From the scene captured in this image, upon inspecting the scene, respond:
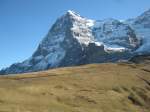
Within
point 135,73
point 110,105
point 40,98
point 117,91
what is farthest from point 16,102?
point 135,73

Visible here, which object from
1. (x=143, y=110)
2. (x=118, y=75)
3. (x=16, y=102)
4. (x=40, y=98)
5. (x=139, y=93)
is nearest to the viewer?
(x=16, y=102)

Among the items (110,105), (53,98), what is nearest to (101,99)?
Answer: (110,105)

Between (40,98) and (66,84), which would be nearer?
(40,98)

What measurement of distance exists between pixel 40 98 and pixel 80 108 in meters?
9.89

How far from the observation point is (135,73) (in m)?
155

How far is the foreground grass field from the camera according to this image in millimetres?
89312

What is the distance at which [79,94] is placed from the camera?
107 metres

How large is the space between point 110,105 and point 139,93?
73.3 feet

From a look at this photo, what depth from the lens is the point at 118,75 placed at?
14688 centimetres

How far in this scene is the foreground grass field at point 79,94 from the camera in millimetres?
89312

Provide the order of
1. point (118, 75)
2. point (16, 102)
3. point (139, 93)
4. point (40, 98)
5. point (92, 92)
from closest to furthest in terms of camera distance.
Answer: point (16, 102) < point (40, 98) < point (92, 92) < point (139, 93) < point (118, 75)

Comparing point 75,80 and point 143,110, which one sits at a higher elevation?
point 75,80

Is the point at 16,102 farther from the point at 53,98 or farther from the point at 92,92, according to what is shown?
the point at 92,92

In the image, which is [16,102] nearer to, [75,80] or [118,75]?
[75,80]
